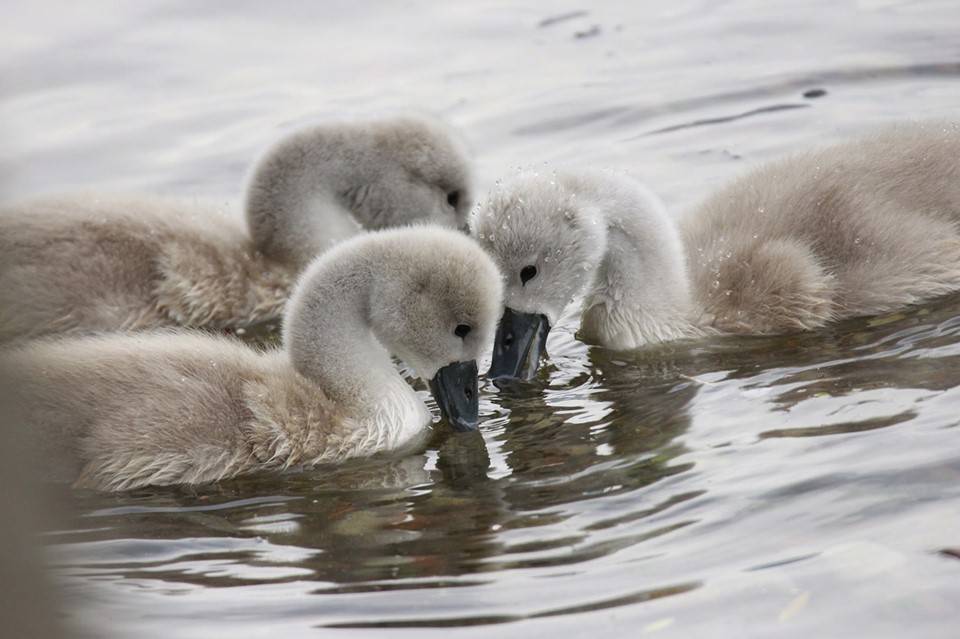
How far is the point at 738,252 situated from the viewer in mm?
6461

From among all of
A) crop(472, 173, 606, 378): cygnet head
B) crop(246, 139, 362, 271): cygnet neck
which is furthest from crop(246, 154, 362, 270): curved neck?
crop(472, 173, 606, 378): cygnet head

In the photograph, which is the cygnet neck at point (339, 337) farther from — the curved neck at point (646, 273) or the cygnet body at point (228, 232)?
the cygnet body at point (228, 232)

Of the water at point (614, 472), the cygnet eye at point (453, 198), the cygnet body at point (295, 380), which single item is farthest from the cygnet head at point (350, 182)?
the cygnet body at point (295, 380)

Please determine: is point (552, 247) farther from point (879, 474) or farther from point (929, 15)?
point (929, 15)

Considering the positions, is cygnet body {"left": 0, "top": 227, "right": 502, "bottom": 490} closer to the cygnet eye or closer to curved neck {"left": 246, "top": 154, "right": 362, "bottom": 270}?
curved neck {"left": 246, "top": 154, "right": 362, "bottom": 270}

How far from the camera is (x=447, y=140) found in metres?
7.76

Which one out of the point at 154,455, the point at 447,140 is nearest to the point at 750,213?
the point at 447,140

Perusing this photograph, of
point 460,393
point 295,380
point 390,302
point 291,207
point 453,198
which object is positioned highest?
point 291,207

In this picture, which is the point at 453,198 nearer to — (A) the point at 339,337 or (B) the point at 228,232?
(B) the point at 228,232

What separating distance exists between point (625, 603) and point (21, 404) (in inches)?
95.4

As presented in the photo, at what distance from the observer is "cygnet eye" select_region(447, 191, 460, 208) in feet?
25.8

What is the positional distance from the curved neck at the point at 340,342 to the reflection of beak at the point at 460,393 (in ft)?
0.82

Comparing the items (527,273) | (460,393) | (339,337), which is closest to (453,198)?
(527,273)

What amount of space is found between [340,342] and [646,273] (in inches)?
66.3
